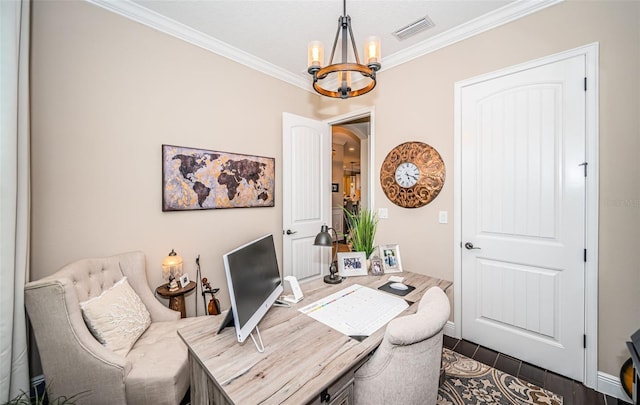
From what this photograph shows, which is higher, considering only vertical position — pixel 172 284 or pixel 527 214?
pixel 527 214

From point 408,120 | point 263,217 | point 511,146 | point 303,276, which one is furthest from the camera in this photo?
point 303,276

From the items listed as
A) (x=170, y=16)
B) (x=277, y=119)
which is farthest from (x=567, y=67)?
(x=170, y=16)

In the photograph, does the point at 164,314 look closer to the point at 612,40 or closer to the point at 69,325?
the point at 69,325

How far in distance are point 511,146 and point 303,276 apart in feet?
8.07

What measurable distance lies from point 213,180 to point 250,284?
1.57 m

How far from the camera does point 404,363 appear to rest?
3.27 feet

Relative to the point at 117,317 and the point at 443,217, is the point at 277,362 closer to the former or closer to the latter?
the point at 117,317

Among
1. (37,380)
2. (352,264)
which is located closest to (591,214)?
(352,264)

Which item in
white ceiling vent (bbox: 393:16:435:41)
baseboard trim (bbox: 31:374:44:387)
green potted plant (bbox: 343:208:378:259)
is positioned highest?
white ceiling vent (bbox: 393:16:435:41)

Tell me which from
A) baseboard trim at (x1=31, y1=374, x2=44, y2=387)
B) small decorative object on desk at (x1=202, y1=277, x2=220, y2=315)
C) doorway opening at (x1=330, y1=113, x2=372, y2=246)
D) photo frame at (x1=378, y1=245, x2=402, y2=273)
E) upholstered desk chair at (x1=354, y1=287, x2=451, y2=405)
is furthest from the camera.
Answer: doorway opening at (x1=330, y1=113, x2=372, y2=246)

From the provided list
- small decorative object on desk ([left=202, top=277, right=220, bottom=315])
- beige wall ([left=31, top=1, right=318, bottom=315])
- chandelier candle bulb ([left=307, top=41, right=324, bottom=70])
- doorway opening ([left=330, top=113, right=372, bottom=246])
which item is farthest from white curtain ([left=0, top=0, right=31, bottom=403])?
doorway opening ([left=330, top=113, right=372, bottom=246])

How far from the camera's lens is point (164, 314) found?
6.30ft

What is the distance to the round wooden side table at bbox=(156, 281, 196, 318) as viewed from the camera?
2.04 m

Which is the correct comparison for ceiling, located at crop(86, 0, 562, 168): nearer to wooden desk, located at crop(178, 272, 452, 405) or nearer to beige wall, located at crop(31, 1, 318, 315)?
beige wall, located at crop(31, 1, 318, 315)
